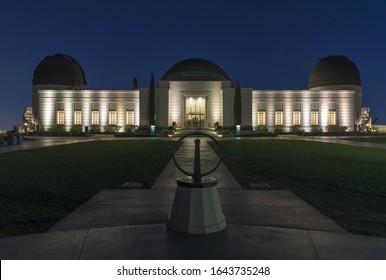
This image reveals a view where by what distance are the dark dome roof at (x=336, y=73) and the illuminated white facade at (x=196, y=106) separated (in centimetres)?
352

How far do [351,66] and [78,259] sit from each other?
57531 millimetres

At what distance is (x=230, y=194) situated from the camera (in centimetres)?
663

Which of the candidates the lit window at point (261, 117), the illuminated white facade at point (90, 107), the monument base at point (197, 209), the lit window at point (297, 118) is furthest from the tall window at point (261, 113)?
the monument base at point (197, 209)

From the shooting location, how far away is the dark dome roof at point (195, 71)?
4666 cm

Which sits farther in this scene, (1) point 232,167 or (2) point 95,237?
(1) point 232,167

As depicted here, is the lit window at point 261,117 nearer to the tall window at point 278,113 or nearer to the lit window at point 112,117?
the tall window at point 278,113

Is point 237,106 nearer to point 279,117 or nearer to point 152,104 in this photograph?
point 279,117

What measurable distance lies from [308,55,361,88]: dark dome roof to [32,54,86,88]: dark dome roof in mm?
41832

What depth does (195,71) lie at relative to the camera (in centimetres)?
4775

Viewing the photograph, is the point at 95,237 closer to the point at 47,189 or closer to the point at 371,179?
the point at 47,189

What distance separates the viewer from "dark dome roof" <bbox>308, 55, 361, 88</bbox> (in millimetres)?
50531

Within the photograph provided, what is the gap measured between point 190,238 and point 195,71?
4552 cm

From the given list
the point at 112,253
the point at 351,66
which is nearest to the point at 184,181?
the point at 112,253

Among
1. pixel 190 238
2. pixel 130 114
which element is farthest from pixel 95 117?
pixel 190 238
